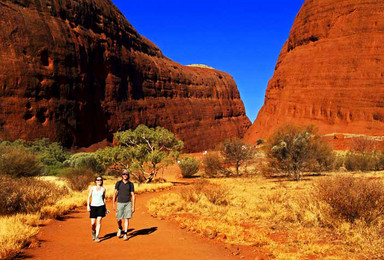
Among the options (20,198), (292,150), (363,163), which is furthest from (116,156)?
(363,163)

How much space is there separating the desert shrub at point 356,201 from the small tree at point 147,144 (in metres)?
14.5

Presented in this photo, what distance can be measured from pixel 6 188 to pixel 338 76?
54054 millimetres

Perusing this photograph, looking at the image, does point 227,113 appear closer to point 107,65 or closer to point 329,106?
point 329,106

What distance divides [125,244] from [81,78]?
37968 mm

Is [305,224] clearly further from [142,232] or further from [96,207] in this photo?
[96,207]

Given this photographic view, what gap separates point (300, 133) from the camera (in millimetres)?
23000

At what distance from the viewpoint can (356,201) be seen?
814 cm

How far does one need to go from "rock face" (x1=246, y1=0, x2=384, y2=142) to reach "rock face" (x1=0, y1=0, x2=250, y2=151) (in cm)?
2074

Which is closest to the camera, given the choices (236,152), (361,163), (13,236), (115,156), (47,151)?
(13,236)

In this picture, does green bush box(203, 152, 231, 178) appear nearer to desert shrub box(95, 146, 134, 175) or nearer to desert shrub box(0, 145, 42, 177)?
desert shrub box(95, 146, 134, 175)

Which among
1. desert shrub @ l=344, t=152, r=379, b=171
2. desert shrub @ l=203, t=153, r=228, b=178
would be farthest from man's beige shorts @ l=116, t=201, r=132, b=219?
desert shrub @ l=344, t=152, r=379, b=171

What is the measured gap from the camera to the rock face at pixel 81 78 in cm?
3469

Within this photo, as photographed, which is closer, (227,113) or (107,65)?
(107,65)

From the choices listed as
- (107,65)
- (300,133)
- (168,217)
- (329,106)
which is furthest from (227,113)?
(168,217)
